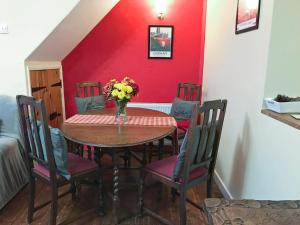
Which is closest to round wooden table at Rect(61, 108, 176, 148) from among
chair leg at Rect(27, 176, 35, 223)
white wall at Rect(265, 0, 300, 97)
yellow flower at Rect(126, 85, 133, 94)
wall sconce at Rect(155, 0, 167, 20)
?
yellow flower at Rect(126, 85, 133, 94)

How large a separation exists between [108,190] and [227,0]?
234 cm

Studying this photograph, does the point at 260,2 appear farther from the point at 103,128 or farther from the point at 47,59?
the point at 47,59

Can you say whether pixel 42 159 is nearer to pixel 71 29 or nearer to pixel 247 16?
pixel 71 29

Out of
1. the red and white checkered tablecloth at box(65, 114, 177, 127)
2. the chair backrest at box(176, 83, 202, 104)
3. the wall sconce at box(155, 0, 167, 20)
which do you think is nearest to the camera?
the red and white checkered tablecloth at box(65, 114, 177, 127)

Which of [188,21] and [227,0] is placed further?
[188,21]

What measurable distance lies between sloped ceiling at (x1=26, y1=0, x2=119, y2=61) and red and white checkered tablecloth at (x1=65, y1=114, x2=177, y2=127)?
898 mm

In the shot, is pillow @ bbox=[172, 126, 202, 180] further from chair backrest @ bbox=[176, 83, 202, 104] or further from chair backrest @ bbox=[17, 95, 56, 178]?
chair backrest @ bbox=[176, 83, 202, 104]

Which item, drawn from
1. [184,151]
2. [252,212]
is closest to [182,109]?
[184,151]

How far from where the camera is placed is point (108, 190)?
2502 mm

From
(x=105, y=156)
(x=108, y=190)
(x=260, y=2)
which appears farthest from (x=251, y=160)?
(x=105, y=156)

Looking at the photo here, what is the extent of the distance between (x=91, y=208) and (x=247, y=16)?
2.14 m

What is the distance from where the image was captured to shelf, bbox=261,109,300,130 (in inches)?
51.3

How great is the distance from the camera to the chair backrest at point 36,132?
1.61 m

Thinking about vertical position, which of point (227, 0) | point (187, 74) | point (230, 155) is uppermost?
point (227, 0)
